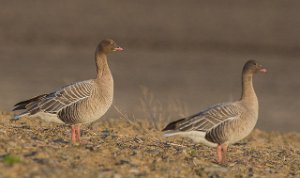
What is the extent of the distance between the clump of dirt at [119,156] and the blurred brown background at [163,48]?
7.88 meters

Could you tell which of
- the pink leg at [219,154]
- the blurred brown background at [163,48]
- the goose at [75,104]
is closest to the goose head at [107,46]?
the goose at [75,104]

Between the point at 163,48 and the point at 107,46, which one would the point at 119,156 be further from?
the point at 163,48

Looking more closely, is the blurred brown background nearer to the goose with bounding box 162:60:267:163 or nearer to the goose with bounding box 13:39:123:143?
the goose with bounding box 13:39:123:143

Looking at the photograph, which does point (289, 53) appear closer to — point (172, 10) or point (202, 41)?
point (202, 41)

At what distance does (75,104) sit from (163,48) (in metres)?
22.6

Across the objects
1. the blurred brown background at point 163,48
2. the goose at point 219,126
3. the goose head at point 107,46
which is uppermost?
the blurred brown background at point 163,48

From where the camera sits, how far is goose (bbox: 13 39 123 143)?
12547 millimetres

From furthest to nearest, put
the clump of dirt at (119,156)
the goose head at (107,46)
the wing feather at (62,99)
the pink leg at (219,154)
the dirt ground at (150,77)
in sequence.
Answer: the goose head at (107,46) < the wing feather at (62,99) < the pink leg at (219,154) < the dirt ground at (150,77) < the clump of dirt at (119,156)

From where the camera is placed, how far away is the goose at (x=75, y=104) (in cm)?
1255

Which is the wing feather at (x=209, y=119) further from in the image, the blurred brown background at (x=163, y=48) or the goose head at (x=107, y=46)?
the blurred brown background at (x=163, y=48)

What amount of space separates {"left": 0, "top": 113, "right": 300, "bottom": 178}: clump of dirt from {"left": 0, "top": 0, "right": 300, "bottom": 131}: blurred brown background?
7.88 m

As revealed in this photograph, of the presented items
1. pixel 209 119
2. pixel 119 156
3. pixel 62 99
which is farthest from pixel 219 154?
pixel 62 99

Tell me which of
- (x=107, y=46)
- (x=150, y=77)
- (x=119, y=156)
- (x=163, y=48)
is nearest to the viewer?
(x=119, y=156)

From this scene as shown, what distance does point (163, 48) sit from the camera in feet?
115
